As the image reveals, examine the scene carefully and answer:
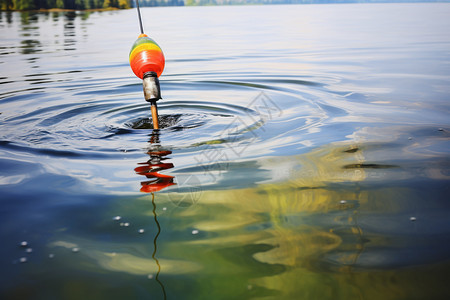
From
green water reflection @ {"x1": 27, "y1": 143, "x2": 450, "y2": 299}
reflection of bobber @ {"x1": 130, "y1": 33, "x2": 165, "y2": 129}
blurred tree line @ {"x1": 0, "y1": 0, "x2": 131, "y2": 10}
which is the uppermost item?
blurred tree line @ {"x1": 0, "y1": 0, "x2": 131, "y2": 10}

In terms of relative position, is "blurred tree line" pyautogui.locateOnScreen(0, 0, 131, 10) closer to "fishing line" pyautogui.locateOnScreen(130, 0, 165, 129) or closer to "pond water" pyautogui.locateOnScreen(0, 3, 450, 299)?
"pond water" pyautogui.locateOnScreen(0, 3, 450, 299)

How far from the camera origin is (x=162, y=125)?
423 centimetres

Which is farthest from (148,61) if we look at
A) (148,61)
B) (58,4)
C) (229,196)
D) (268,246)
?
(58,4)

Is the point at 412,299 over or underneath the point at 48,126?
underneath

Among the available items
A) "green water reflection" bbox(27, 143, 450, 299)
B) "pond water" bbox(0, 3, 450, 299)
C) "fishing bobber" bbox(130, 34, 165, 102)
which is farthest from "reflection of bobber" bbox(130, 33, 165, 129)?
"green water reflection" bbox(27, 143, 450, 299)

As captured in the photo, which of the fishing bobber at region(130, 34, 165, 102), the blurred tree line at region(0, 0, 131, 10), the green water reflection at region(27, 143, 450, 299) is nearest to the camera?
the green water reflection at region(27, 143, 450, 299)

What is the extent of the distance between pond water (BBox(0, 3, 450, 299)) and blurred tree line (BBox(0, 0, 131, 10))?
229ft

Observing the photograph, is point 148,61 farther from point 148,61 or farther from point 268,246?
point 268,246

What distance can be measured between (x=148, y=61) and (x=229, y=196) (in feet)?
4.08

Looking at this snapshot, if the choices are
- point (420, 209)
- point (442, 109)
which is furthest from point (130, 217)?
point (442, 109)

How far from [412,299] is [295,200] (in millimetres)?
959

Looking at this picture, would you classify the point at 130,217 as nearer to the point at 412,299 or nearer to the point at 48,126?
the point at 412,299

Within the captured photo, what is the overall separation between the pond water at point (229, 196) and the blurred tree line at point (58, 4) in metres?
69.7

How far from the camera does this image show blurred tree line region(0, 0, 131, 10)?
6412 centimetres
